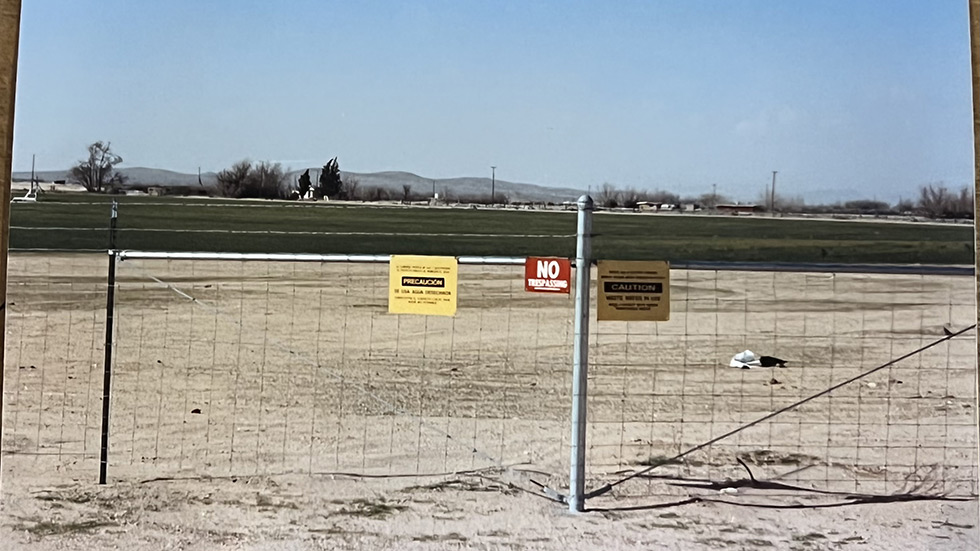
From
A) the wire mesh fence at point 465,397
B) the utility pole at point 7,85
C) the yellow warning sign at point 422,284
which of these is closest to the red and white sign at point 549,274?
the yellow warning sign at point 422,284

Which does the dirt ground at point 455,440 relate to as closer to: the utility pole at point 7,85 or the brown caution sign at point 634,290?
the brown caution sign at point 634,290

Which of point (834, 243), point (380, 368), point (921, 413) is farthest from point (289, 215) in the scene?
point (921, 413)

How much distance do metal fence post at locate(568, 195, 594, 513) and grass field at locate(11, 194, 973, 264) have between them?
24.5 meters

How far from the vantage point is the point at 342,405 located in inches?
341

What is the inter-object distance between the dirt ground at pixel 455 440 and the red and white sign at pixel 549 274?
1273mm

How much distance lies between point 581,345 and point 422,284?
950 mm

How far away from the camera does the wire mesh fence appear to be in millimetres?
7070

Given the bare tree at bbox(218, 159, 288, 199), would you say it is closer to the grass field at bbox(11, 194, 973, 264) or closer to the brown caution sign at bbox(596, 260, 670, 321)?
the grass field at bbox(11, 194, 973, 264)

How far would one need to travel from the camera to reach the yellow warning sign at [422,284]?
5883mm

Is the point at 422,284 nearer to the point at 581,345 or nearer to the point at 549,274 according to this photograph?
the point at 549,274

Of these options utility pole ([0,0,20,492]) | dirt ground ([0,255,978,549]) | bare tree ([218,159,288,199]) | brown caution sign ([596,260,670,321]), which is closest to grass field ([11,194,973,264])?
bare tree ([218,159,288,199])

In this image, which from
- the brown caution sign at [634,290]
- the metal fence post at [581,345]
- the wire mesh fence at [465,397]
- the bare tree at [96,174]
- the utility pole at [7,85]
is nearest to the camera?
the utility pole at [7,85]

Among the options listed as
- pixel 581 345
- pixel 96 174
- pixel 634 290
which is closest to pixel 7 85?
pixel 581 345

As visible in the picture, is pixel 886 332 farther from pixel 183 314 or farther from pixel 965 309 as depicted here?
pixel 183 314
